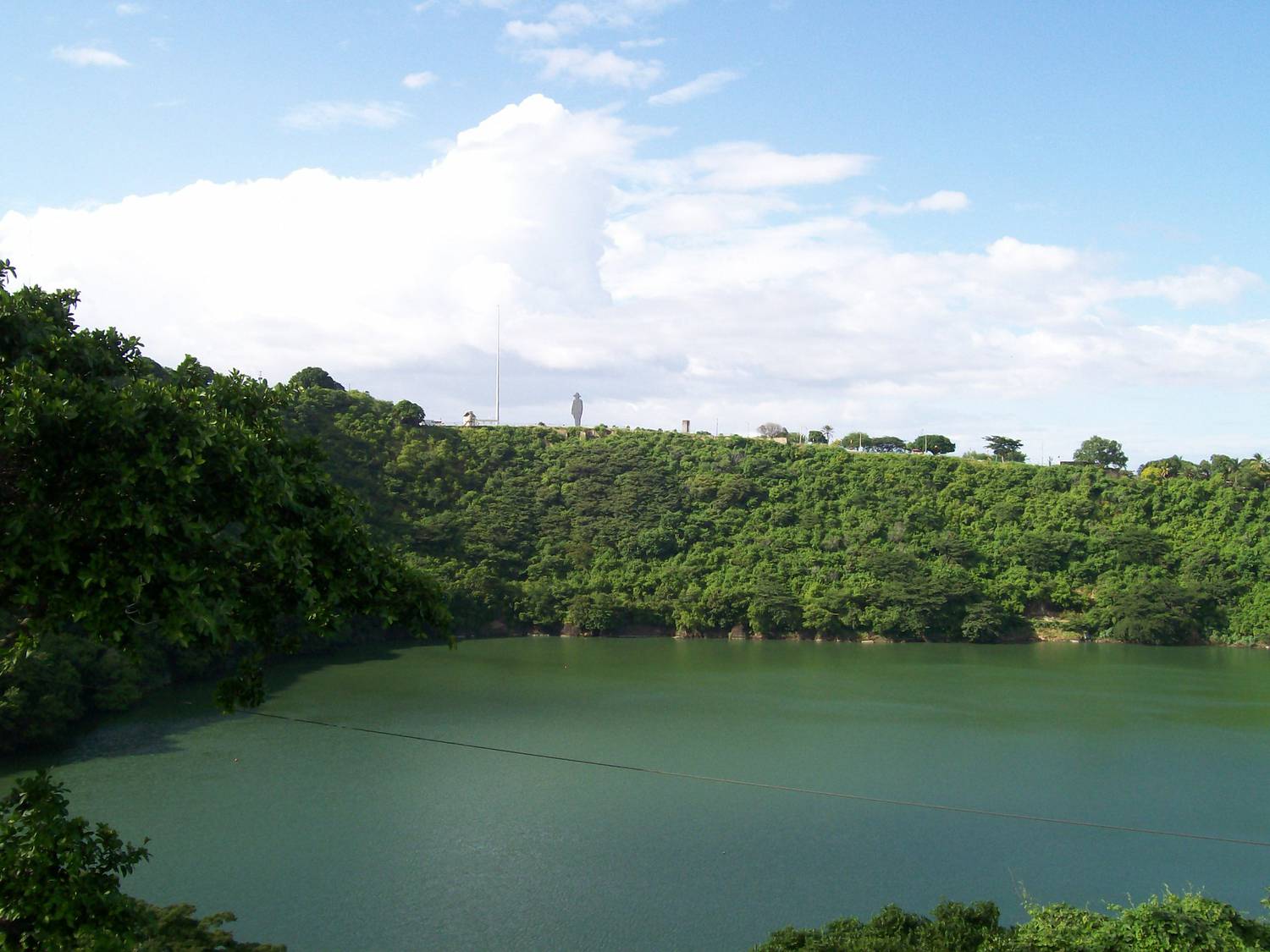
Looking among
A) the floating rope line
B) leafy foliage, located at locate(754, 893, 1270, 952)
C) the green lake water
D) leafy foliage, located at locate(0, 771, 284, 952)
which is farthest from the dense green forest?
the floating rope line

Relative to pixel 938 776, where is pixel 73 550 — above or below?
above

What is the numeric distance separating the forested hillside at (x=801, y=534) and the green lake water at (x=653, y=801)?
21.0 feet

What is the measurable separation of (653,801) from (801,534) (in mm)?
18790

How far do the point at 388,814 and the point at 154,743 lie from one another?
4.96 metres

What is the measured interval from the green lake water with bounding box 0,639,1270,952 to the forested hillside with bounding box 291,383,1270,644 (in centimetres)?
640

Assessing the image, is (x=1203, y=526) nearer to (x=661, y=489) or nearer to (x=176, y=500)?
(x=661, y=489)

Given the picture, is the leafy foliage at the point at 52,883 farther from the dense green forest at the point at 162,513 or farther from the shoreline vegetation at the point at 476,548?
the dense green forest at the point at 162,513

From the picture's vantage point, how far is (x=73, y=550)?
3365mm

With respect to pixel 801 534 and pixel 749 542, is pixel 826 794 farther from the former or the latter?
pixel 801 534

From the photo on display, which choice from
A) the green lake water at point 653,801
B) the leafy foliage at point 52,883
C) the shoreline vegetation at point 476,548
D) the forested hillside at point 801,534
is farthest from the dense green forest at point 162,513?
the forested hillside at point 801,534

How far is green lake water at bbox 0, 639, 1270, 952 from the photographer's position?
9039mm

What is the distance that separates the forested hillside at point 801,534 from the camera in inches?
1058

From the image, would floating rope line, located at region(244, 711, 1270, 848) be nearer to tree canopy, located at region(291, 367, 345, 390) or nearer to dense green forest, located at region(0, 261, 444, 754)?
dense green forest, located at region(0, 261, 444, 754)

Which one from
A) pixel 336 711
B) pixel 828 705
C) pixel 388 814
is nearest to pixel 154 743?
pixel 336 711
